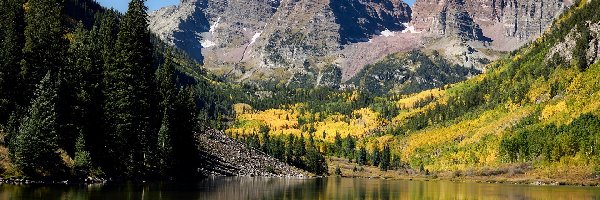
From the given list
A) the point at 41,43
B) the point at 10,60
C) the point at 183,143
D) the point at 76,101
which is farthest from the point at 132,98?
the point at 183,143

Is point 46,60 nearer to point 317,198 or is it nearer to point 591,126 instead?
point 317,198

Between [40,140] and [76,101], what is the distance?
1560 centimetres

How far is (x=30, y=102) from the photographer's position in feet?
277

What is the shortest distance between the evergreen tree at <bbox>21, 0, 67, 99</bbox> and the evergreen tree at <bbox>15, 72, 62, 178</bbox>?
8525 mm

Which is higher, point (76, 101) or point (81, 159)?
point (76, 101)

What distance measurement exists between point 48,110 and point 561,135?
163496 mm

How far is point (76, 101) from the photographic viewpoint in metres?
90.5

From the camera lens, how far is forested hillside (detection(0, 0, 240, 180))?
78.3 m

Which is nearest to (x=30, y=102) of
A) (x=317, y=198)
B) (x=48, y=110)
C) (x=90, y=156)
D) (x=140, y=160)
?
(x=48, y=110)

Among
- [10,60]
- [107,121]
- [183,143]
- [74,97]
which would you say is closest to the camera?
[10,60]

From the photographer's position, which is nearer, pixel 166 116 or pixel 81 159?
pixel 81 159

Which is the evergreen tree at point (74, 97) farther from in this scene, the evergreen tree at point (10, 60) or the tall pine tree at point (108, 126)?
the evergreen tree at point (10, 60)

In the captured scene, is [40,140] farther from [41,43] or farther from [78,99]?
[41,43]

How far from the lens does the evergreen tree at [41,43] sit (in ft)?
293
